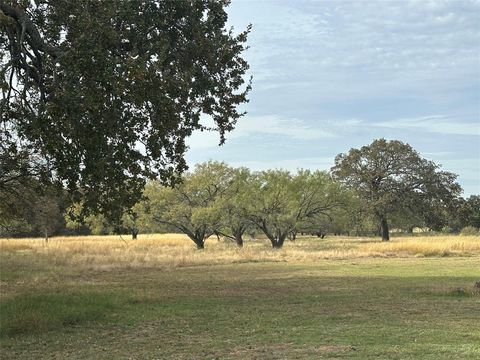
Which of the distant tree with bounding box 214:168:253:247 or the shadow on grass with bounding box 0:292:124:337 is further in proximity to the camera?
the distant tree with bounding box 214:168:253:247

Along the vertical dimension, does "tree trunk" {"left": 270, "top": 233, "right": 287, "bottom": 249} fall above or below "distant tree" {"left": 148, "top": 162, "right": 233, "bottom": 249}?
below

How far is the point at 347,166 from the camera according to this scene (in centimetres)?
6456

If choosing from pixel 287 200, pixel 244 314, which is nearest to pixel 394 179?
pixel 287 200

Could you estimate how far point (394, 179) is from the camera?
62.9 meters

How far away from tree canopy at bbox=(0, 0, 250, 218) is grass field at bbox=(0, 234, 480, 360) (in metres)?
2.82

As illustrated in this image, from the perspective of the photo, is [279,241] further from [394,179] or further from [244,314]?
[244,314]

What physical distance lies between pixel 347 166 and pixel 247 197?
2498 cm

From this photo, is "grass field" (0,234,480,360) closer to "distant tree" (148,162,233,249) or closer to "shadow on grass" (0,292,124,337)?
"shadow on grass" (0,292,124,337)

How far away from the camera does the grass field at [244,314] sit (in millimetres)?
8523

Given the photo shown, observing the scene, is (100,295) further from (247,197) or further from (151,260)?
(247,197)

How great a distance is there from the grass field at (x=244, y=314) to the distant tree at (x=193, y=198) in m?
19.7

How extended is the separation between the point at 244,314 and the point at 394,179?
177 feet

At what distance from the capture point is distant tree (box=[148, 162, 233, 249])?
44.7 meters

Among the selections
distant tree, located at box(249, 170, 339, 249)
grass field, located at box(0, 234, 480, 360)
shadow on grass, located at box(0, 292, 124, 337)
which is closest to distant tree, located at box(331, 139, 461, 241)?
distant tree, located at box(249, 170, 339, 249)
